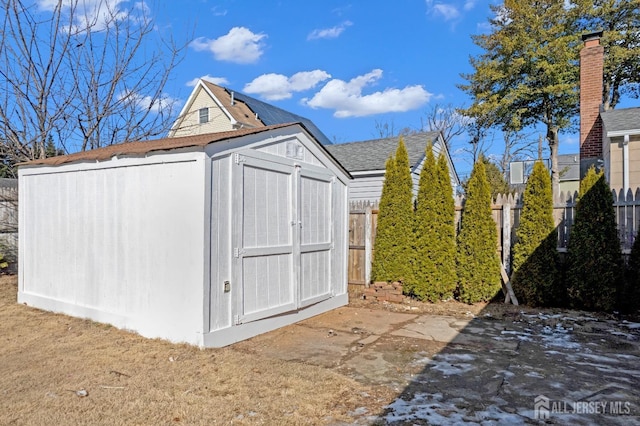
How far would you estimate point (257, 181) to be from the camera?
4.70 m

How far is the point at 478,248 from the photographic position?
652cm

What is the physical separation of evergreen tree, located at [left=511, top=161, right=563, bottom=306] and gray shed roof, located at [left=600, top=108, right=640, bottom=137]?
3831 millimetres

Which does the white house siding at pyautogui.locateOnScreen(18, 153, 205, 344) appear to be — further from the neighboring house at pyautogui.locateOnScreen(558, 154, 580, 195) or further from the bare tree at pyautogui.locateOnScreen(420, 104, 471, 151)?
the neighboring house at pyautogui.locateOnScreen(558, 154, 580, 195)

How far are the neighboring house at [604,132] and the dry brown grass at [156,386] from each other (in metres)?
8.35

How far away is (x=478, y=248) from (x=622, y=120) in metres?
5.74

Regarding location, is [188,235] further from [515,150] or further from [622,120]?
[515,150]

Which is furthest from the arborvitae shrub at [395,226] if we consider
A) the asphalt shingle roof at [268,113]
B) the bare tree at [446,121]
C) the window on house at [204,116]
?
the bare tree at [446,121]

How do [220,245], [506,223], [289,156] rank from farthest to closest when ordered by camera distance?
[506,223], [289,156], [220,245]

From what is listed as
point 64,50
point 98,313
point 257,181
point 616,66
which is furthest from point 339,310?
point 616,66

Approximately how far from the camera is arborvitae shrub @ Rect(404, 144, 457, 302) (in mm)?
6648

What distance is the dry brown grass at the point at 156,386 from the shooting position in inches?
103

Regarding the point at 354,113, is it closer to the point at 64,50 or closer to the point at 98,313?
the point at 64,50

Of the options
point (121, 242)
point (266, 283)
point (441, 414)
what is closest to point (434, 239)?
point (266, 283)

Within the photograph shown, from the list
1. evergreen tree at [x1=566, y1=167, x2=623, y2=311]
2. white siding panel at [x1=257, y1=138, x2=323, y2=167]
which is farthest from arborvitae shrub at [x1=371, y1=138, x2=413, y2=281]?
evergreen tree at [x1=566, y1=167, x2=623, y2=311]
